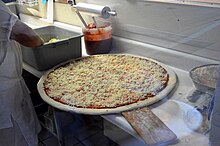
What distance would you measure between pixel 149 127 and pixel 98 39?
0.66 m

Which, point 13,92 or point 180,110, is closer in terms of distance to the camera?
point 180,110

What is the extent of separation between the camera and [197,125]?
0.70 meters

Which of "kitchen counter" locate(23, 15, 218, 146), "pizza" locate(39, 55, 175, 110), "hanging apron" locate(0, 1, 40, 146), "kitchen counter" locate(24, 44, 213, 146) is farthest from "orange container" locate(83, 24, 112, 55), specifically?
"kitchen counter" locate(24, 44, 213, 146)

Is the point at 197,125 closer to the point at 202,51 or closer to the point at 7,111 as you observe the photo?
the point at 202,51

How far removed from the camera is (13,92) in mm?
1042

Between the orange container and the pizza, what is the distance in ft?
0.17

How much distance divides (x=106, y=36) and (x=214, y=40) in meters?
0.54

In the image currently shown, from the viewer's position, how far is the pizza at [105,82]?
2.82 feet

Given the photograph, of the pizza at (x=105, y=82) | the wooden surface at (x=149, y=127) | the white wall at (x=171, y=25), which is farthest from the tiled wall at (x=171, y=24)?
the wooden surface at (x=149, y=127)

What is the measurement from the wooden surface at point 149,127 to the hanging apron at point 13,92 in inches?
20.7

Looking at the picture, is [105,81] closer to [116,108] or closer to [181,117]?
[116,108]

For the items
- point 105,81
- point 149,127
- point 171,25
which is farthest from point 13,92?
point 171,25

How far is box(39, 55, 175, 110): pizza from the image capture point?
86 cm

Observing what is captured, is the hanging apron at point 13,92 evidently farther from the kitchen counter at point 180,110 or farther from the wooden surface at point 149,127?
the wooden surface at point 149,127
